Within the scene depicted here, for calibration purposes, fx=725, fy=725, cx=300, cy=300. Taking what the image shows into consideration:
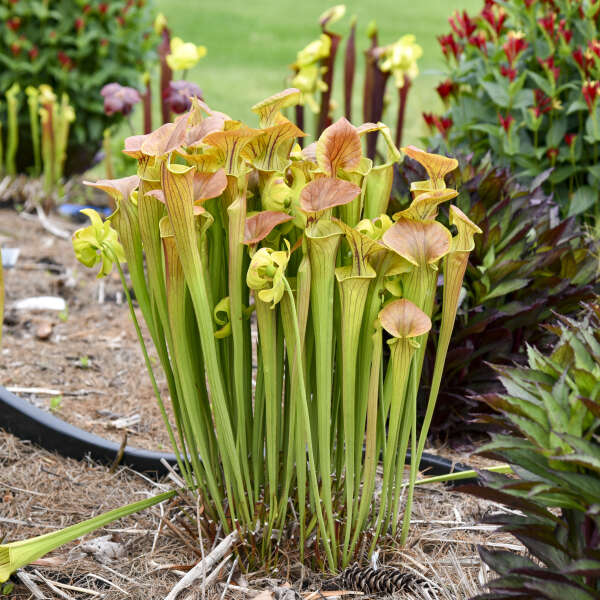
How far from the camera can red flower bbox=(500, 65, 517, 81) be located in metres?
2.53

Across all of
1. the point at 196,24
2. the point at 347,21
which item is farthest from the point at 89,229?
the point at 347,21

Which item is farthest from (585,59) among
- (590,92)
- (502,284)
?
(502,284)

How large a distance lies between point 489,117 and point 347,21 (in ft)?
36.5

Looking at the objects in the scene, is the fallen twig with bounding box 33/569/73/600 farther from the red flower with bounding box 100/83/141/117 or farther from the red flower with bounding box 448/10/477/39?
the red flower with bounding box 448/10/477/39

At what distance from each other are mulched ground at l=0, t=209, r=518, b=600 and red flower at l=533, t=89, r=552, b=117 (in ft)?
4.27

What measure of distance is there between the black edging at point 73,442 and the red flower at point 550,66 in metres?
1.51

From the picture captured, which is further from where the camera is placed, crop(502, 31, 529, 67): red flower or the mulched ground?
crop(502, 31, 529, 67): red flower

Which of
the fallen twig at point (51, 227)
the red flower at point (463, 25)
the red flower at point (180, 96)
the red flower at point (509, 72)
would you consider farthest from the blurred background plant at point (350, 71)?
the fallen twig at point (51, 227)

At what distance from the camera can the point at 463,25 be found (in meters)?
3.05

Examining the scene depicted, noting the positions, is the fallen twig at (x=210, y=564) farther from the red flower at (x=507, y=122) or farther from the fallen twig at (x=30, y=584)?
the red flower at (x=507, y=122)

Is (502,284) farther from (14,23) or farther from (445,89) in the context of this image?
(14,23)

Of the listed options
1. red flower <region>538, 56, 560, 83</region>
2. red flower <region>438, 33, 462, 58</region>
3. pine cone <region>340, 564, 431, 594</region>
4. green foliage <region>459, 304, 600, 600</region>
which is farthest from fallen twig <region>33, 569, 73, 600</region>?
red flower <region>438, 33, 462, 58</region>

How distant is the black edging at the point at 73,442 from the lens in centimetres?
176

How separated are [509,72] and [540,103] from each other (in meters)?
0.16
